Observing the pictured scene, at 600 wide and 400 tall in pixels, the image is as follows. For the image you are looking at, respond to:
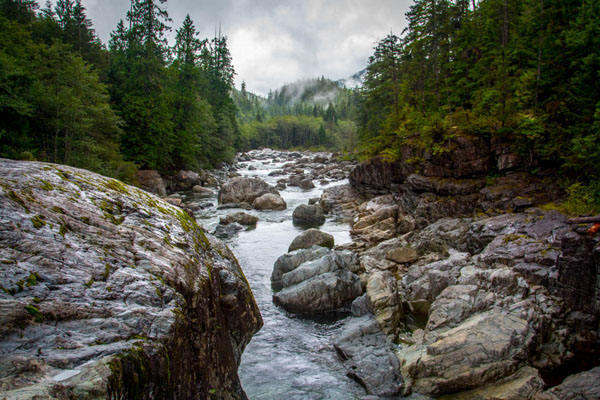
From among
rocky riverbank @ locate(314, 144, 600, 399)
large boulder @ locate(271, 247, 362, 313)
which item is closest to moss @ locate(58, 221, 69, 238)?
rocky riverbank @ locate(314, 144, 600, 399)

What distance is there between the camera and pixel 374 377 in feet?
21.5

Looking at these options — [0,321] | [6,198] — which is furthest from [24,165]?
[0,321]

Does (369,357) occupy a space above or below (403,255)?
below

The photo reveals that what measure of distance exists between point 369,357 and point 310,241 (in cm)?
757

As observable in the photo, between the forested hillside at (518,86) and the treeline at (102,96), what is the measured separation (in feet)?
65.1

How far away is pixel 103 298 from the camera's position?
276cm

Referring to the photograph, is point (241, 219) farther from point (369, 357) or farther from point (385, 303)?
point (369, 357)

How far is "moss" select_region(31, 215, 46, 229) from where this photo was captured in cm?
290

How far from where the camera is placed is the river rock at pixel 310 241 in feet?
46.8

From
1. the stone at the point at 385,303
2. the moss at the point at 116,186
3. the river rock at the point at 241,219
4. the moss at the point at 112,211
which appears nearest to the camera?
the moss at the point at 112,211

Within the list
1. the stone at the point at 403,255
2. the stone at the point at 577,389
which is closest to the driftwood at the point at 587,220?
the stone at the point at 577,389

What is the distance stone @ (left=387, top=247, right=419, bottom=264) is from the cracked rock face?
937 centimetres

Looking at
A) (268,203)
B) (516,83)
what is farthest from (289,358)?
(268,203)

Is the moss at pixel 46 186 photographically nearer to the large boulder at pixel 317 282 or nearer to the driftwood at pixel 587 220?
the large boulder at pixel 317 282
